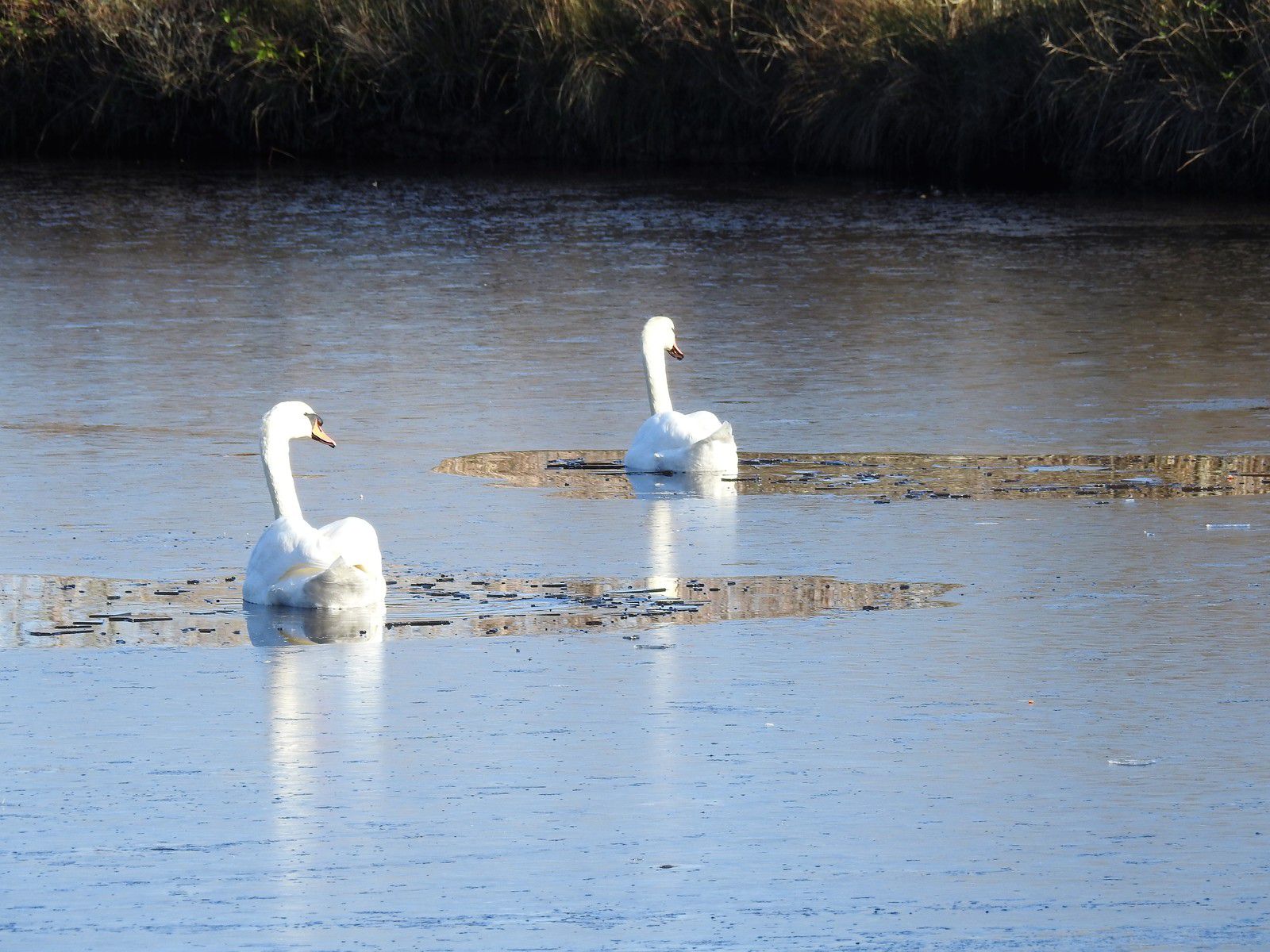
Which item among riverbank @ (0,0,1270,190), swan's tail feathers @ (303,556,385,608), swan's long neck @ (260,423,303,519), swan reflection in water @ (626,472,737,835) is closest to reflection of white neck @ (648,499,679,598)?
swan reflection in water @ (626,472,737,835)

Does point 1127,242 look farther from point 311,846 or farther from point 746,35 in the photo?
point 311,846

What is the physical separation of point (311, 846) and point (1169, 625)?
2978mm

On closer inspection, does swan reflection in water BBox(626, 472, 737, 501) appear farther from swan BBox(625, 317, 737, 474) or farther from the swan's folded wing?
the swan's folded wing

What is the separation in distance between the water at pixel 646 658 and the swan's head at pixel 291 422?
45cm

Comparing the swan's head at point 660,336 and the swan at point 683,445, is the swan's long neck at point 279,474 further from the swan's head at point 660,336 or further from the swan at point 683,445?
the swan's head at point 660,336

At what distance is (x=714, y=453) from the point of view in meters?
9.48

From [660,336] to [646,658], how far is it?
4416 mm

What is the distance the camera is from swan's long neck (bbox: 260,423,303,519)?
7.56 metres

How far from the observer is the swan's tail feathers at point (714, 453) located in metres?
9.43

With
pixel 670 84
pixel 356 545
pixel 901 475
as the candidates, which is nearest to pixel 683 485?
pixel 901 475

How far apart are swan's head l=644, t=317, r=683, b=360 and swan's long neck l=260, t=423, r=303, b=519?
9.59 ft

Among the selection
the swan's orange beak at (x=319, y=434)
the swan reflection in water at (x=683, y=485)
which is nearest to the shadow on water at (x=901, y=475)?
the swan reflection in water at (x=683, y=485)

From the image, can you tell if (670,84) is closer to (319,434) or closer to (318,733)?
(319,434)

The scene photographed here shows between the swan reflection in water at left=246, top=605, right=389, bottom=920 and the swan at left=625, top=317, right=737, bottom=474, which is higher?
the swan at left=625, top=317, right=737, bottom=474
